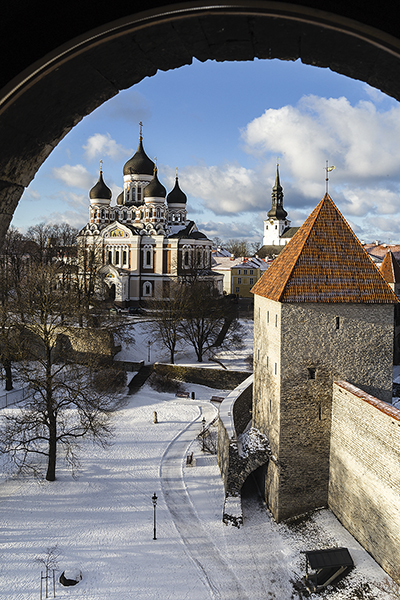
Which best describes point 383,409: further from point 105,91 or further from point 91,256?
point 91,256

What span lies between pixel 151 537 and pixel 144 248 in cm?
3085

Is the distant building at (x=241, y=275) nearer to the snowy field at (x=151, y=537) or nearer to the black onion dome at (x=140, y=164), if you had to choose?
the black onion dome at (x=140, y=164)

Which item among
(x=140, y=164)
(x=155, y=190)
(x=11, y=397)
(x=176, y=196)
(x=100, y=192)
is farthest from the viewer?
(x=176, y=196)

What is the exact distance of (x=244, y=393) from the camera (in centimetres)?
1981

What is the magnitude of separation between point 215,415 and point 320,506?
7.90 meters

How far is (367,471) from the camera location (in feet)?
36.8

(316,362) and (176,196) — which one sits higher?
(176,196)

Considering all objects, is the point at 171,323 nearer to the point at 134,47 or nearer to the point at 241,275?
the point at 241,275

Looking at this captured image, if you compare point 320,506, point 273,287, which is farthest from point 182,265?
point 320,506

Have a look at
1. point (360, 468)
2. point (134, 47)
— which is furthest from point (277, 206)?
point (134, 47)

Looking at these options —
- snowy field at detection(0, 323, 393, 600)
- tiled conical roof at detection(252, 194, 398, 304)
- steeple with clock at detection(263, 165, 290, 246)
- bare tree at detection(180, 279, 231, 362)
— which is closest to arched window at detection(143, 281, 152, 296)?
bare tree at detection(180, 279, 231, 362)

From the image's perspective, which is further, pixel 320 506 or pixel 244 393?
pixel 244 393

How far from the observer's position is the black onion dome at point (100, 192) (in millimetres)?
44719

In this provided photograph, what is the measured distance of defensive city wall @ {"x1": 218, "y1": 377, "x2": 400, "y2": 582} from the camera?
33.4 ft
